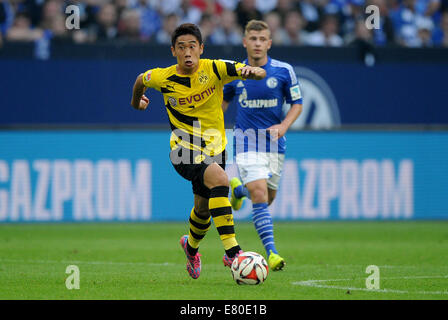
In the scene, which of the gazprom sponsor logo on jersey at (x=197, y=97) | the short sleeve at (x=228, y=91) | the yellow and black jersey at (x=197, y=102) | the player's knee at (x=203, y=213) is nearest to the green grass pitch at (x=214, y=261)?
the player's knee at (x=203, y=213)

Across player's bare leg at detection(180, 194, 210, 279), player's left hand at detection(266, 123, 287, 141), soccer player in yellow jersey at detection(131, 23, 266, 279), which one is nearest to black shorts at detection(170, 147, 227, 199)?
soccer player in yellow jersey at detection(131, 23, 266, 279)

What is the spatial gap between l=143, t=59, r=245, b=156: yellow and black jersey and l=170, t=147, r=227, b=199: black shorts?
5cm

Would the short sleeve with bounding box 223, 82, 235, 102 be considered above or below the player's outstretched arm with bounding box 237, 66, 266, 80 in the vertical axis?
above

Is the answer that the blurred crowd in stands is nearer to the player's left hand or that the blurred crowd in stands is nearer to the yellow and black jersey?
the player's left hand

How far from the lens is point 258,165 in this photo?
9164 mm

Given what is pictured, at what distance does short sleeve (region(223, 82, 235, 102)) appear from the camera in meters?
9.51

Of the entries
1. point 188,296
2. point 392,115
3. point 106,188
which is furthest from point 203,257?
point 392,115

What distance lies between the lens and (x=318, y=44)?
648 inches

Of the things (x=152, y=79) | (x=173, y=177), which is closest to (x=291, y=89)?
(x=152, y=79)

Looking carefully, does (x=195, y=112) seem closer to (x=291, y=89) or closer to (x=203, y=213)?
(x=203, y=213)

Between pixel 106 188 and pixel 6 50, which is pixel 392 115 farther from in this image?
pixel 6 50

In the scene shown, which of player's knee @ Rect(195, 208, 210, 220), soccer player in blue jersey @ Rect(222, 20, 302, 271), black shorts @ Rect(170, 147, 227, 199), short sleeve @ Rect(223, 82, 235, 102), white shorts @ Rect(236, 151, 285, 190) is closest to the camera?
black shorts @ Rect(170, 147, 227, 199)

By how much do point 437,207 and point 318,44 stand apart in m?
3.68
